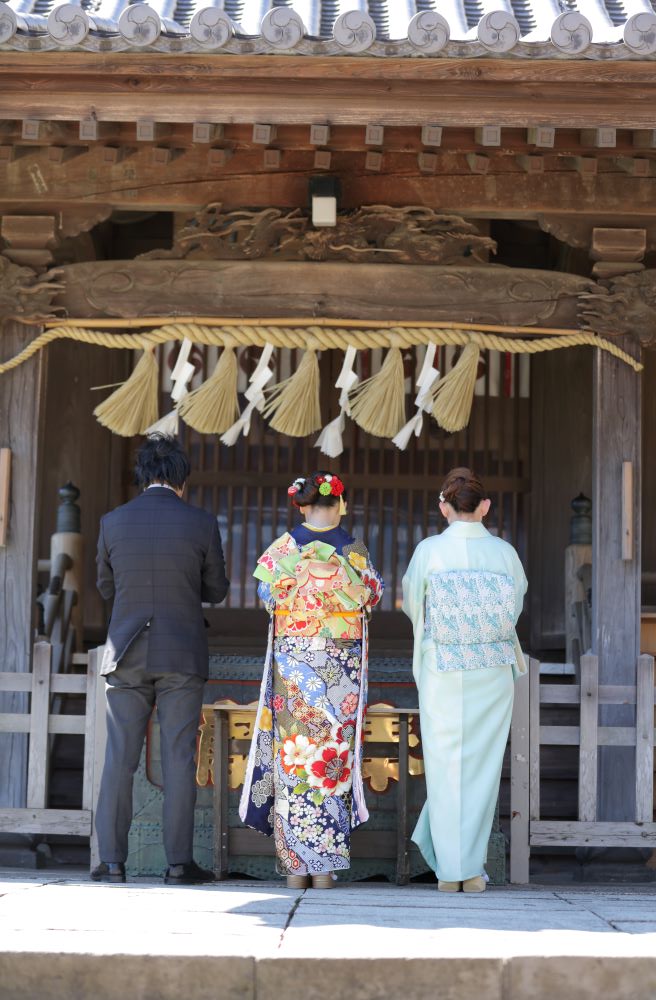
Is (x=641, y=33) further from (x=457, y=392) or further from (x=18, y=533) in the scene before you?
(x=18, y=533)

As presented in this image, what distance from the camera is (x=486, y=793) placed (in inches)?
213

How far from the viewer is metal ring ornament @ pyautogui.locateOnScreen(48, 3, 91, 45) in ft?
17.2

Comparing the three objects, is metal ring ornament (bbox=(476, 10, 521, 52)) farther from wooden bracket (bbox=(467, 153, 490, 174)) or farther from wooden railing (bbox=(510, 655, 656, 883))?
wooden railing (bbox=(510, 655, 656, 883))

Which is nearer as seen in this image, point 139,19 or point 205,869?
point 139,19

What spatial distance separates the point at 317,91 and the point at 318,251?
1.12 m

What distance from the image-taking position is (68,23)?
17.3 feet

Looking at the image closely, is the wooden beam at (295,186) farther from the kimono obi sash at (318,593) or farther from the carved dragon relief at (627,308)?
the kimono obi sash at (318,593)

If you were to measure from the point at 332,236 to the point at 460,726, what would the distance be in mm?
2587

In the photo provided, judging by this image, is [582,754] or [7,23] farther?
[582,754]

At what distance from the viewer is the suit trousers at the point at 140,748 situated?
17.6 ft

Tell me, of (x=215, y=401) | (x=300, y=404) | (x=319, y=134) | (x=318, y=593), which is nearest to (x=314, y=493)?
(x=318, y=593)

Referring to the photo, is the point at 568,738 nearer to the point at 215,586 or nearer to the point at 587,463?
the point at 215,586

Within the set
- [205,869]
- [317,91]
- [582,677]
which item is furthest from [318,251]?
[205,869]

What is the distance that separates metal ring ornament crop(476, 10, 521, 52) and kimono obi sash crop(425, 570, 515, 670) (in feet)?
6.96
